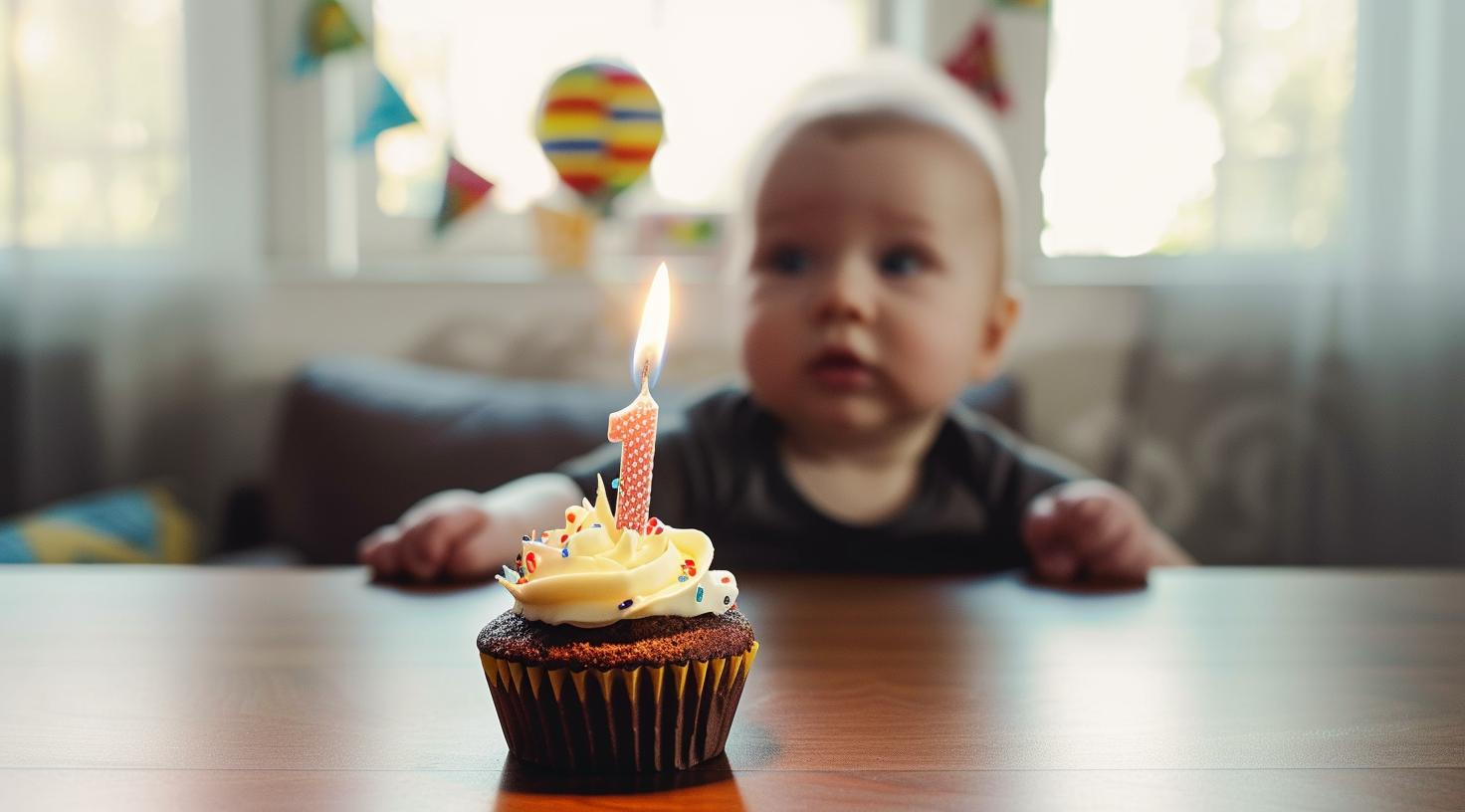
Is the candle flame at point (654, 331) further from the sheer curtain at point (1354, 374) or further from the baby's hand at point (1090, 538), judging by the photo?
the sheer curtain at point (1354, 374)

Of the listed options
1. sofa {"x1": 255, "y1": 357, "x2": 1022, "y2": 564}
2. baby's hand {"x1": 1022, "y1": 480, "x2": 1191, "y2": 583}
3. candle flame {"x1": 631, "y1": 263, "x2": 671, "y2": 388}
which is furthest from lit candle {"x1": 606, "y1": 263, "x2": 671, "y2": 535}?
sofa {"x1": 255, "y1": 357, "x2": 1022, "y2": 564}

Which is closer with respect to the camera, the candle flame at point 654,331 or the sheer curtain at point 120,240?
the candle flame at point 654,331

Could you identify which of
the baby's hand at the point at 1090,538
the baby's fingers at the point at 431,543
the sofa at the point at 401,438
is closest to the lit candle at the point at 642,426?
the baby's fingers at the point at 431,543

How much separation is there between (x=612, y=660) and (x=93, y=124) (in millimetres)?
1923

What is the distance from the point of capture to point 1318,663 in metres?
0.73

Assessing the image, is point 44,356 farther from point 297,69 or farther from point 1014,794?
point 1014,794

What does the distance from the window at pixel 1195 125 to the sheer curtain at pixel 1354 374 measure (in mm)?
62

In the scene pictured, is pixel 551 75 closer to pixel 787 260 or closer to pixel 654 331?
pixel 787 260

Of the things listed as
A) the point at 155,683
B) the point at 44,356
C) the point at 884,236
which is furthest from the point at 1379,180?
the point at 44,356

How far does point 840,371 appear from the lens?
4.17 feet

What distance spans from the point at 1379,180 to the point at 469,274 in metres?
1.52

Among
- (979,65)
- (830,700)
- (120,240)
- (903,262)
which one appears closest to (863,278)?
(903,262)

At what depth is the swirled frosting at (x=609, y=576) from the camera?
51 cm

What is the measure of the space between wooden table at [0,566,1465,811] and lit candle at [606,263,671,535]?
112mm
